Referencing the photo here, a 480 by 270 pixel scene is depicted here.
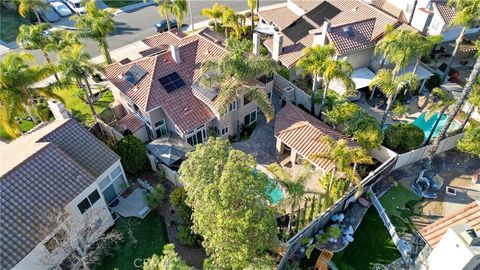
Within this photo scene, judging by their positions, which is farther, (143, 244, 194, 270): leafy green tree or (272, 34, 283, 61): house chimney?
(272, 34, 283, 61): house chimney

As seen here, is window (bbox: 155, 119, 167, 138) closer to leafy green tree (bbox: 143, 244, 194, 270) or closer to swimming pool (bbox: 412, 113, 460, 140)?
leafy green tree (bbox: 143, 244, 194, 270)

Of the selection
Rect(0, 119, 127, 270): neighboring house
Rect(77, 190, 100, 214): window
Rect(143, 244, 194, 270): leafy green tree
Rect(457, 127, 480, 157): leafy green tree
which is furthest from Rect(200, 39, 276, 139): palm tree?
Rect(457, 127, 480, 157): leafy green tree

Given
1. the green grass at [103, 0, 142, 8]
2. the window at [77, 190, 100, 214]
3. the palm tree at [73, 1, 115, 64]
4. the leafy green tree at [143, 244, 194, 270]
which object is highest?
the palm tree at [73, 1, 115, 64]

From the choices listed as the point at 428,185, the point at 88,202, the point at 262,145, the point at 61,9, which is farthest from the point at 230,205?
the point at 61,9

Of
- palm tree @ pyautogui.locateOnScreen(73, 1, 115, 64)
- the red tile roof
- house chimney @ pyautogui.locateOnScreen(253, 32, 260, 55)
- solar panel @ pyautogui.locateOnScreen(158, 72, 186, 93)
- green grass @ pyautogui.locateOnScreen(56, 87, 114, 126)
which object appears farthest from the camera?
green grass @ pyautogui.locateOnScreen(56, 87, 114, 126)

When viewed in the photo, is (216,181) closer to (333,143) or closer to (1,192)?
(333,143)

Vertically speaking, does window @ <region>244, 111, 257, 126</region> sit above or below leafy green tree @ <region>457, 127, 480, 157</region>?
below

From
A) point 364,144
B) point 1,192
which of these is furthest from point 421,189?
point 1,192

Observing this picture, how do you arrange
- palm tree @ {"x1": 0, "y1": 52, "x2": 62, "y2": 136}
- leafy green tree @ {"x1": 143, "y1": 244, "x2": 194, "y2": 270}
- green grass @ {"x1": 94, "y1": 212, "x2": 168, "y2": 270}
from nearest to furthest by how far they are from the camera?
leafy green tree @ {"x1": 143, "y1": 244, "x2": 194, "y2": 270} < green grass @ {"x1": 94, "y1": 212, "x2": 168, "y2": 270} < palm tree @ {"x1": 0, "y1": 52, "x2": 62, "y2": 136}
